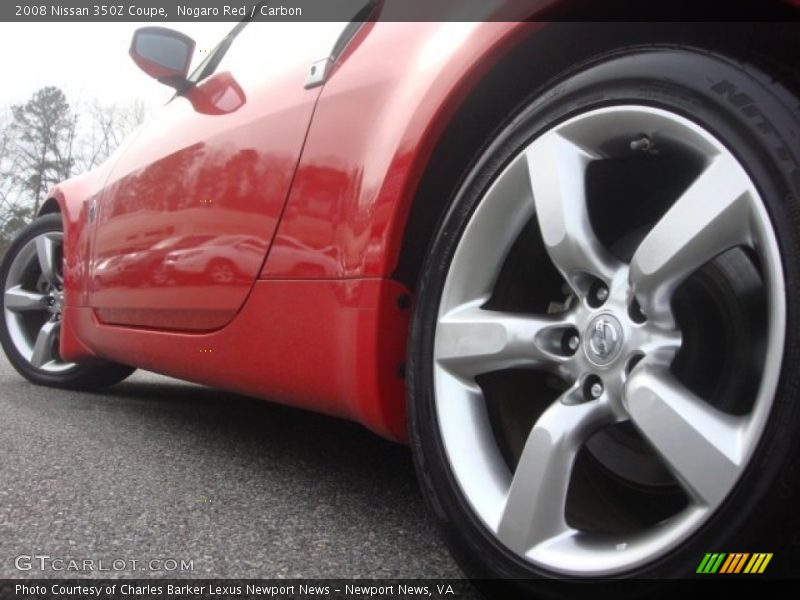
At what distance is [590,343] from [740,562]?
1.11ft

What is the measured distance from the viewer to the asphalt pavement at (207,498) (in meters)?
1.24

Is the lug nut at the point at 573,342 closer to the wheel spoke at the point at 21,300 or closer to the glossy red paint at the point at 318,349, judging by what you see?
the glossy red paint at the point at 318,349

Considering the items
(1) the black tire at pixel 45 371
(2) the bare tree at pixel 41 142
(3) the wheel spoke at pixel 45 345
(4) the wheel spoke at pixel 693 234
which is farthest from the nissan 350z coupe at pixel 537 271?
(2) the bare tree at pixel 41 142

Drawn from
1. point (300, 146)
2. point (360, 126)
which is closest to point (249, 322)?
point (300, 146)

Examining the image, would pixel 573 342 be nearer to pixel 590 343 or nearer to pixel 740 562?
pixel 590 343

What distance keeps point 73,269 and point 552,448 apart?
2.45 meters

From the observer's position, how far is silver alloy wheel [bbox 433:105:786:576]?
85cm

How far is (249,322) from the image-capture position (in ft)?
5.57

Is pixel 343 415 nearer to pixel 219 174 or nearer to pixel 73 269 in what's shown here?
pixel 219 174

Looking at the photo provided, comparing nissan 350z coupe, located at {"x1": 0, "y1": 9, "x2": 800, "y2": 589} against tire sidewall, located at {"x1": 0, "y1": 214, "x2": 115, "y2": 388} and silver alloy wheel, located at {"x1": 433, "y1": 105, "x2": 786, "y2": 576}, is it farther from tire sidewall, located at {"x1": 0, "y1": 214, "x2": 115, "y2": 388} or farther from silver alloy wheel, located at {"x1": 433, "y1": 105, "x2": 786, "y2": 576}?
tire sidewall, located at {"x1": 0, "y1": 214, "x2": 115, "y2": 388}

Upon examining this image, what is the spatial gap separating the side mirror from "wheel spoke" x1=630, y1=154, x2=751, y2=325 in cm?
191

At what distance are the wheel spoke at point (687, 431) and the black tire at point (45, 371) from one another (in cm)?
259

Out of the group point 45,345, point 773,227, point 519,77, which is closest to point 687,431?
point 773,227

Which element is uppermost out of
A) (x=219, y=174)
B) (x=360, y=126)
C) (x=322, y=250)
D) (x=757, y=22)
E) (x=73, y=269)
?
(x=757, y=22)
